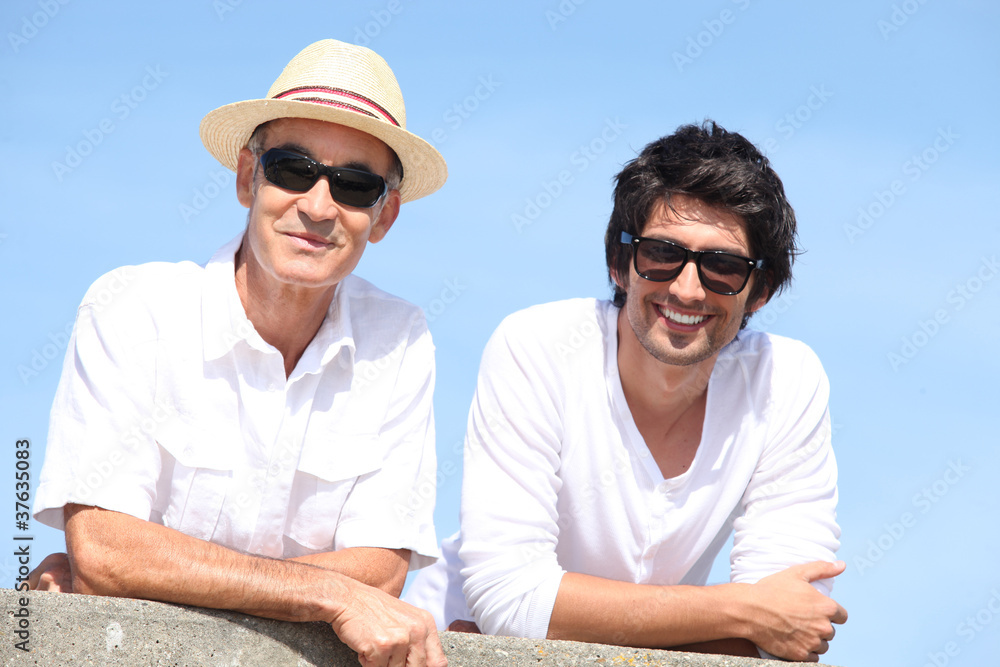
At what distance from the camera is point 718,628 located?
11.6 feet

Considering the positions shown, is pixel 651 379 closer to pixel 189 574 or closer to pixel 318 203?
pixel 318 203

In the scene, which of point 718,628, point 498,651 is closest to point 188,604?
point 498,651

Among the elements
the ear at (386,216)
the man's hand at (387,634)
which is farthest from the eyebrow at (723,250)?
the man's hand at (387,634)

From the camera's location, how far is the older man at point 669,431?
3.71m

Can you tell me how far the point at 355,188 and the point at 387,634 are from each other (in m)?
1.59

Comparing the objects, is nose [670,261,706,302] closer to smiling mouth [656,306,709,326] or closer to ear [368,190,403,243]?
smiling mouth [656,306,709,326]

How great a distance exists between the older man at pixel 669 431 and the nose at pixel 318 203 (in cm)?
84

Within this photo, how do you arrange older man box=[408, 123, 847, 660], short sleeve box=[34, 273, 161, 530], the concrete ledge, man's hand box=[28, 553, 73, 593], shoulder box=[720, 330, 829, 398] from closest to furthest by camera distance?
the concrete ledge < short sleeve box=[34, 273, 161, 530] < man's hand box=[28, 553, 73, 593] < older man box=[408, 123, 847, 660] < shoulder box=[720, 330, 829, 398]

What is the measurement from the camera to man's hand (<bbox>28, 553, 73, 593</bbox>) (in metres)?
3.38

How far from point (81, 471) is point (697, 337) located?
2188 mm

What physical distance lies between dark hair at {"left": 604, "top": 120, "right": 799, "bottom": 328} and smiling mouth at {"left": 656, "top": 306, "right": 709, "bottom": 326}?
0.34 m

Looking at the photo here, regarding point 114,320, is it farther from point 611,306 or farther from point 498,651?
point 611,306

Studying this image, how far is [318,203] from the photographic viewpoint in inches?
144

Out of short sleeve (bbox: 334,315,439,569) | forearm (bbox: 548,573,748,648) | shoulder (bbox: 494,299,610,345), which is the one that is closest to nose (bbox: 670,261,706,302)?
shoulder (bbox: 494,299,610,345)
